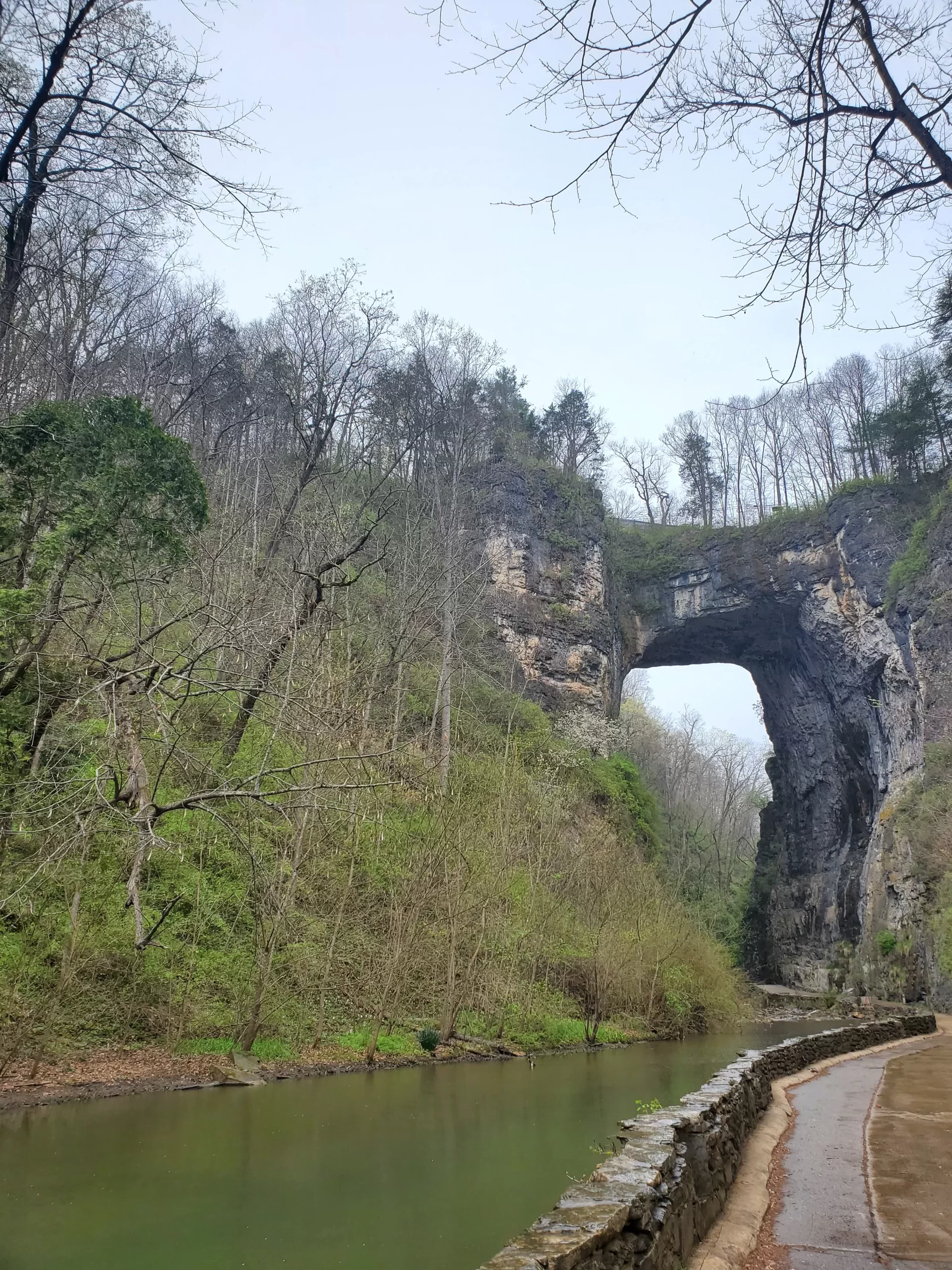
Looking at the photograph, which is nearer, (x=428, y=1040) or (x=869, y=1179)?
(x=869, y=1179)

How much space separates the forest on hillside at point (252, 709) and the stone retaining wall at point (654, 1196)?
2.59 m

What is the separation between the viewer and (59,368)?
12594 millimetres

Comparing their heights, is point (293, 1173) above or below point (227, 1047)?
above

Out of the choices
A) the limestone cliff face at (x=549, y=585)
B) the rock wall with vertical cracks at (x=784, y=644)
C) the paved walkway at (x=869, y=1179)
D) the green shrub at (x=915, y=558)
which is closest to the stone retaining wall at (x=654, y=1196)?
the paved walkway at (x=869, y=1179)

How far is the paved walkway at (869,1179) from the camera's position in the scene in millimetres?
4484

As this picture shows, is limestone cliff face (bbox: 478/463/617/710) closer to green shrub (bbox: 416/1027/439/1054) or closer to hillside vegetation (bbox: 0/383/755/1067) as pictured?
hillside vegetation (bbox: 0/383/755/1067)

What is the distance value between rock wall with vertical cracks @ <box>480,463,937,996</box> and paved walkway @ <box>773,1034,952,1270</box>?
20.4 metres

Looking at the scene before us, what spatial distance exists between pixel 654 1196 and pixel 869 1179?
3.16m

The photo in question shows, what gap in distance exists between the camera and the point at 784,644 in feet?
127

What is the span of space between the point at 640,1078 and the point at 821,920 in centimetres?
2638

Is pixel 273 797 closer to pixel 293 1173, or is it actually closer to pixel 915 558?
pixel 293 1173

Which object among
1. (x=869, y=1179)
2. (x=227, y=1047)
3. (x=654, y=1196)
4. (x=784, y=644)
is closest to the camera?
(x=654, y=1196)

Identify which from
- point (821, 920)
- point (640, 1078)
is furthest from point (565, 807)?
point (821, 920)

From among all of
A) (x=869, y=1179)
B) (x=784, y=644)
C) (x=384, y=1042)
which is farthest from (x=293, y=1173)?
(x=784, y=644)
